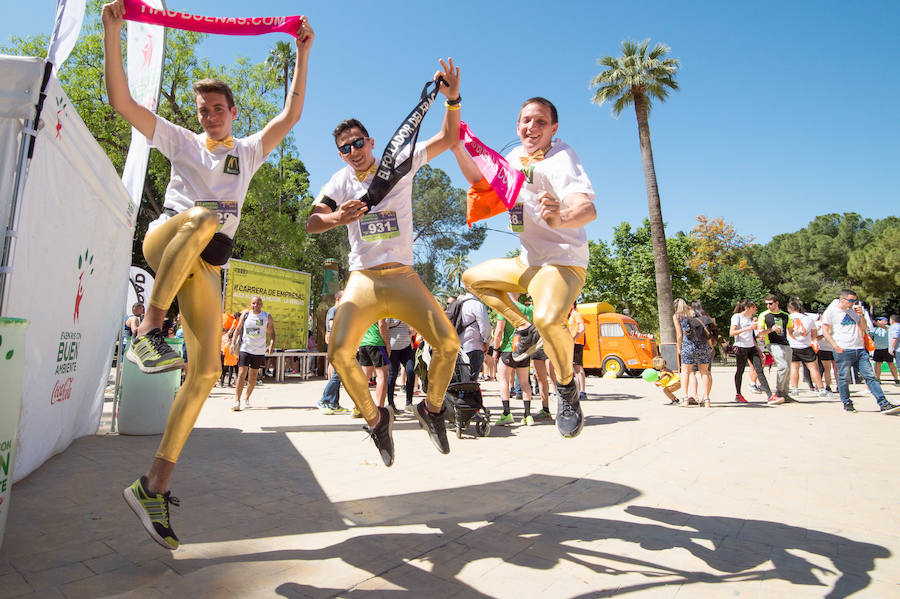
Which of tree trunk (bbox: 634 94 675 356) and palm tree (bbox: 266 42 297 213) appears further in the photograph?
palm tree (bbox: 266 42 297 213)

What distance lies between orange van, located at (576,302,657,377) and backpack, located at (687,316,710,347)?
11195 mm

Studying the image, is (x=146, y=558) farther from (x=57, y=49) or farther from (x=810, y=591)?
(x=57, y=49)

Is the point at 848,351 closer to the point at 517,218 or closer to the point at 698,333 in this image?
the point at 698,333

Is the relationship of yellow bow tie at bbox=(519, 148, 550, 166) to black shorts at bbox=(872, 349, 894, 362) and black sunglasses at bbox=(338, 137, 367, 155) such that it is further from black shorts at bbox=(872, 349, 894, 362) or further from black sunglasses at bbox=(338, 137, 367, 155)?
black shorts at bbox=(872, 349, 894, 362)

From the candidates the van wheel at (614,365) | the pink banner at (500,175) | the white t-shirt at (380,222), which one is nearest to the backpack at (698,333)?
the pink banner at (500,175)

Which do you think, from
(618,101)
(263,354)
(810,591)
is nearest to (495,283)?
(810,591)

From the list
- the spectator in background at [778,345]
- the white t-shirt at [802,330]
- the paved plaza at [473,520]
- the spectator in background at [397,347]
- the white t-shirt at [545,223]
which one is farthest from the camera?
the white t-shirt at [802,330]

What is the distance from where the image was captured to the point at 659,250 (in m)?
22.4

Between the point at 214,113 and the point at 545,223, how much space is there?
2.34 m

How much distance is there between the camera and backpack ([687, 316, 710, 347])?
10.0 m

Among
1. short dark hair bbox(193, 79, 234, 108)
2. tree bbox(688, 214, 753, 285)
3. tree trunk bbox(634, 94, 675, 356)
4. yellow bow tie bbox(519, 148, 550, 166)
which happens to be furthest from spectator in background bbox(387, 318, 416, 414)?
tree bbox(688, 214, 753, 285)

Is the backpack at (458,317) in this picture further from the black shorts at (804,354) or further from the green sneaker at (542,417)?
the black shorts at (804,354)

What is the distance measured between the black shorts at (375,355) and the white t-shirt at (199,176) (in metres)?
4.83

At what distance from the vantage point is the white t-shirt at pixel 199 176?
308 cm
